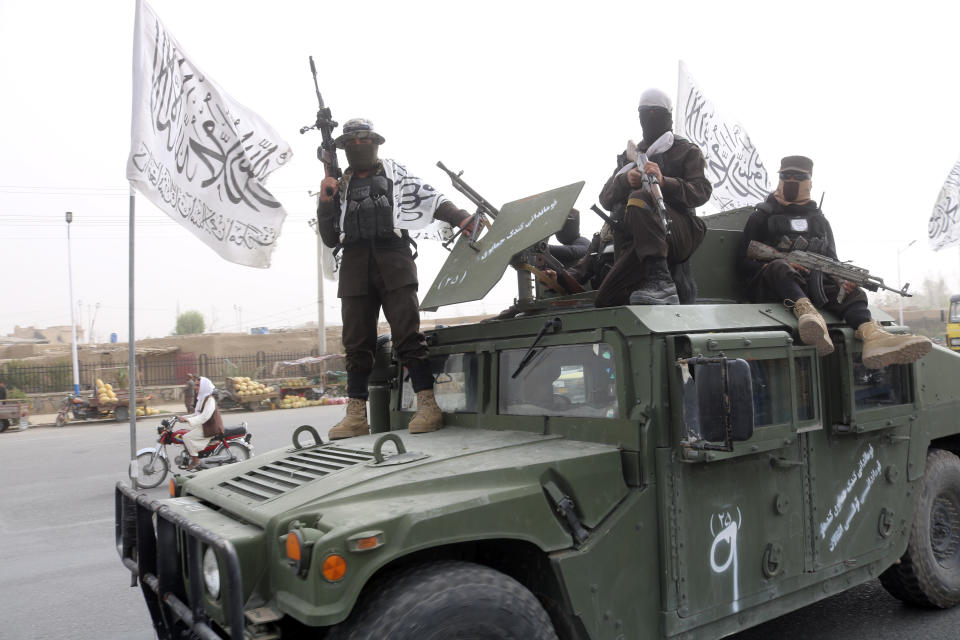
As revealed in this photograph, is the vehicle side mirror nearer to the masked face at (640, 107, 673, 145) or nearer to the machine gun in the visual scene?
the machine gun

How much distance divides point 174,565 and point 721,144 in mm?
8692

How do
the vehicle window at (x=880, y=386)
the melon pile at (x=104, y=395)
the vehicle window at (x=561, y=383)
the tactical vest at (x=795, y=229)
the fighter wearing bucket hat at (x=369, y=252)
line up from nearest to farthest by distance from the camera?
the vehicle window at (x=561, y=383) < the vehicle window at (x=880, y=386) < the fighter wearing bucket hat at (x=369, y=252) < the tactical vest at (x=795, y=229) < the melon pile at (x=104, y=395)

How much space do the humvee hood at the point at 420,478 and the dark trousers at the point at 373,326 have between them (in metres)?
0.80

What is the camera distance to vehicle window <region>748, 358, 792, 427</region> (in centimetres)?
345

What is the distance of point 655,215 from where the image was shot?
393cm

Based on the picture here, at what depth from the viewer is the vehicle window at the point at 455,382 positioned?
414 centimetres

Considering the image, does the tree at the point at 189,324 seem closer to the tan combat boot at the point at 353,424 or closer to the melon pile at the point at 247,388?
the melon pile at the point at 247,388

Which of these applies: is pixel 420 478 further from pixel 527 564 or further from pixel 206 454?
pixel 206 454

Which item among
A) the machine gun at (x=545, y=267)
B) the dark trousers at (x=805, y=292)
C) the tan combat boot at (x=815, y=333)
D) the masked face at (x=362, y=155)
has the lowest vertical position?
the tan combat boot at (x=815, y=333)

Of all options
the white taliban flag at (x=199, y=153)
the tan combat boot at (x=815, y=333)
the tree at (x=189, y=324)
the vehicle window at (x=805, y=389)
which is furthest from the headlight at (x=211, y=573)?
the tree at (x=189, y=324)

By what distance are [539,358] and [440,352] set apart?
85 centimetres

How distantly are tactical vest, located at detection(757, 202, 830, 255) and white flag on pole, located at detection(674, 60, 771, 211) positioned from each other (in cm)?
496

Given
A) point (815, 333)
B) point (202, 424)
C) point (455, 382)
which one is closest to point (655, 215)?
point (815, 333)

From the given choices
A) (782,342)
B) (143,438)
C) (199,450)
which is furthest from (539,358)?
(143,438)
